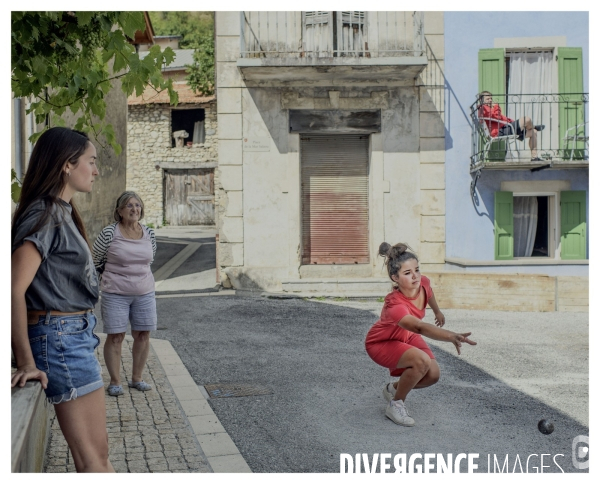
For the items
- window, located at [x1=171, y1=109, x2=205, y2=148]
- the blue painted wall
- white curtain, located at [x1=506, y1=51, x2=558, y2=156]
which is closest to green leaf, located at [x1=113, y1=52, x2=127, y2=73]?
the blue painted wall

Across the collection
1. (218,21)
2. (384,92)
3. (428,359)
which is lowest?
(428,359)

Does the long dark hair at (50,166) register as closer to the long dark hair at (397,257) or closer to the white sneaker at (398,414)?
the long dark hair at (397,257)

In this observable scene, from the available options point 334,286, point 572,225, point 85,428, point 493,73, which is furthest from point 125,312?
point 572,225

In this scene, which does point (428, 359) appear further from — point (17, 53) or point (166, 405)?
point (17, 53)

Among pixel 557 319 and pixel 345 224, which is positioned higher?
pixel 345 224

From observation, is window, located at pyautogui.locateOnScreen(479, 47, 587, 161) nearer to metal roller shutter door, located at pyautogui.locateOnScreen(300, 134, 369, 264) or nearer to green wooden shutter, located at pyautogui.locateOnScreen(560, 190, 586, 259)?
green wooden shutter, located at pyautogui.locateOnScreen(560, 190, 586, 259)

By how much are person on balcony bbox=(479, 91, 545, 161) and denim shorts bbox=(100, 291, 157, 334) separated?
30.3 ft

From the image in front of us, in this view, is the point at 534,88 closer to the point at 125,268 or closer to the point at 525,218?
the point at 525,218

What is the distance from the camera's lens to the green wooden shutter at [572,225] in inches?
551

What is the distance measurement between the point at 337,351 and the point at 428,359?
9.89 feet

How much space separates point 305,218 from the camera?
1443 cm

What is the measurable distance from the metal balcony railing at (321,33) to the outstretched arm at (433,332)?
32.3 ft

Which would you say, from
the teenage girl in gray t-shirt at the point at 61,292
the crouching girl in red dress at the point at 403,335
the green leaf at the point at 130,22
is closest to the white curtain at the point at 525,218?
the crouching girl in red dress at the point at 403,335
